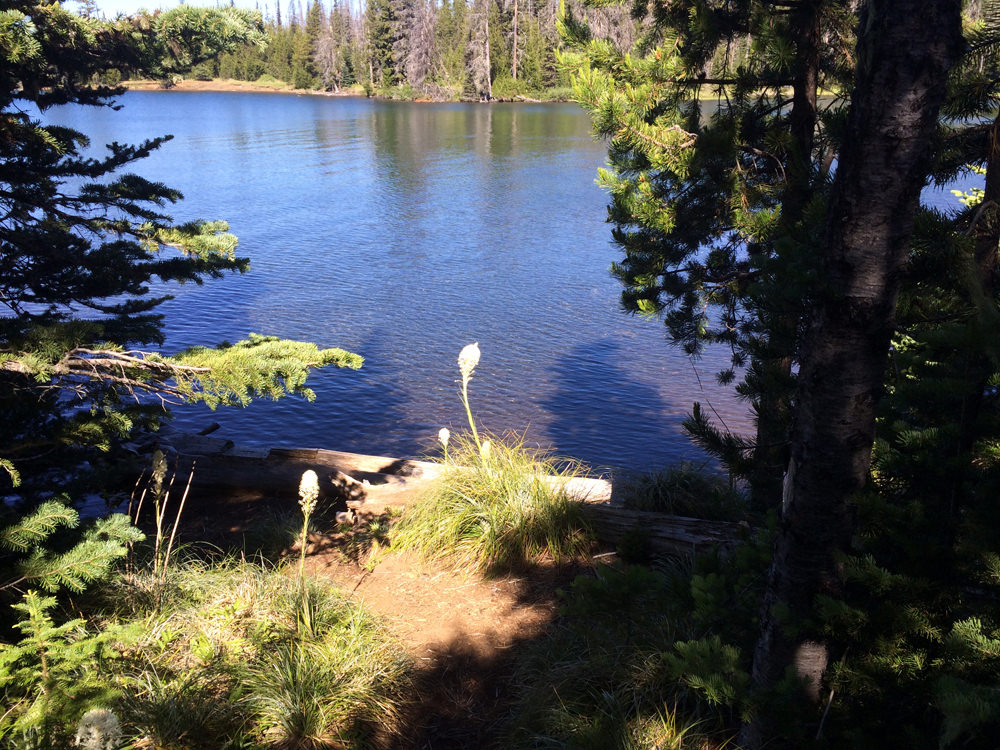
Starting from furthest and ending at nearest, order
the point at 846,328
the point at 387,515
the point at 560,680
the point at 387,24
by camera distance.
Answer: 1. the point at 387,24
2. the point at 387,515
3. the point at 560,680
4. the point at 846,328

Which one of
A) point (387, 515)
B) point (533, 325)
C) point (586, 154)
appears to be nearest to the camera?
point (387, 515)

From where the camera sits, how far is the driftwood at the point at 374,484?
548 centimetres

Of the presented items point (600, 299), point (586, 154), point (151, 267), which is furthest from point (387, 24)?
point (151, 267)

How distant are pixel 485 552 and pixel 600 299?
12050mm

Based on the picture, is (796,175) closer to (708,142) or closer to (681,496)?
Answer: (708,142)

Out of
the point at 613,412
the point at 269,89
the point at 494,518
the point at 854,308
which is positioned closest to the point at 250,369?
the point at 494,518

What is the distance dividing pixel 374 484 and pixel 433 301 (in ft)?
31.6

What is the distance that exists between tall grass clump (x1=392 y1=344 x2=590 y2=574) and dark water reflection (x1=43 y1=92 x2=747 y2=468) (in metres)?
4.59

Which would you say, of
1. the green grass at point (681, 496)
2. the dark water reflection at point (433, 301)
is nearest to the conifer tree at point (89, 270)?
the green grass at point (681, 496)

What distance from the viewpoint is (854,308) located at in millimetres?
2559

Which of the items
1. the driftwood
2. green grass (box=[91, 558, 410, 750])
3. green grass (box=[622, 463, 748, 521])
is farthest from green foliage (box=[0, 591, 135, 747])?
green grass (box=[622, 463, 748, 521])

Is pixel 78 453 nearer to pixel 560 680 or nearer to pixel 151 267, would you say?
pixel 151 267

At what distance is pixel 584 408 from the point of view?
12266 millimetres

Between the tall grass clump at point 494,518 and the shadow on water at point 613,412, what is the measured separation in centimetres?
405
